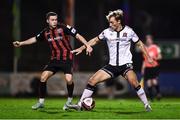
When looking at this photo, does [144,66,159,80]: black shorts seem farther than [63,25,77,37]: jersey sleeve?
Yes

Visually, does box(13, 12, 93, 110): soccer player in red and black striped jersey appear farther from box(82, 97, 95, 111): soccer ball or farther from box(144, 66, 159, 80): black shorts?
box(144, 66, 159, 80): black shorts

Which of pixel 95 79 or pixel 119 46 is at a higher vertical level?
pixel 119 46

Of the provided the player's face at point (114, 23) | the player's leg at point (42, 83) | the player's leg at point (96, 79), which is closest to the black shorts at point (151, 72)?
the player's leg at point (42, 83)

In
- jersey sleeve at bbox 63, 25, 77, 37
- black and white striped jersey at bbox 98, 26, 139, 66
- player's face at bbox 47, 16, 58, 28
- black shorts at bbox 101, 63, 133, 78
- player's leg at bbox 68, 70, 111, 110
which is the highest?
player's face at bbox 47, 16, 58, 28

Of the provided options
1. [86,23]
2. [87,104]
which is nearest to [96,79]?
[87,104]

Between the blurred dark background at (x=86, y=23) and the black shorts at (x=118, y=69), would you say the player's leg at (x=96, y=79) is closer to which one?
the black shorts at (x=118, y=69)

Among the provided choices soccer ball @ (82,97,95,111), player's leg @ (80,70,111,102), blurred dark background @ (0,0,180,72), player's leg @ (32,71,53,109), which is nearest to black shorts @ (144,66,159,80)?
player's leg @ (32,71,53,109)

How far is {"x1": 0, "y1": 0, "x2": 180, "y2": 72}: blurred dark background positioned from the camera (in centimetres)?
3341

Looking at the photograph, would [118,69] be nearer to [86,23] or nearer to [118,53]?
[118,53]

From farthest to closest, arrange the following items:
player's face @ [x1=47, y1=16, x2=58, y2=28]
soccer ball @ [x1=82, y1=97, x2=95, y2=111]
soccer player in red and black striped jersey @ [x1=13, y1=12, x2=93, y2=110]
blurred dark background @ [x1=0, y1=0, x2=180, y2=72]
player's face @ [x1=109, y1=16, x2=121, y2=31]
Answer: blurred dark background @ [x1=0, y1=0, x2=180, y2=72] → soccer player in red and black striped jersey @ [x1=13, y1=12, x2=93, y2=110] → player's face @ [x1=47, y1=16, x2=58, y2=28] → soccer ball @ [x1=82, y1=97, x2=95, y2=111] → player's face @ [x1=109, y1=16, x2=121, y2=31]

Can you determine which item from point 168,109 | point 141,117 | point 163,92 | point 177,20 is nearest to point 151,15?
point 177,20

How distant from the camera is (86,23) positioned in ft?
114

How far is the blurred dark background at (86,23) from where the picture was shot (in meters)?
33.4

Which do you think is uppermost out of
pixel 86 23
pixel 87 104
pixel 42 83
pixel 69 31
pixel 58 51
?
pixel 86 23
